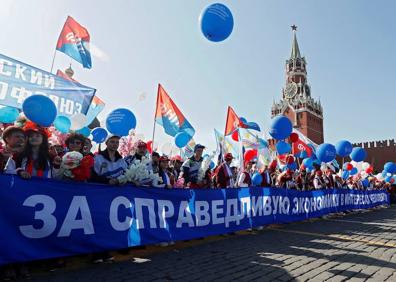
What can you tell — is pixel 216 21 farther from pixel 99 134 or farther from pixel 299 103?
pixel 299 103

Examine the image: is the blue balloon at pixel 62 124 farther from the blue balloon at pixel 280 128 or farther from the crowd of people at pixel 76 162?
the blue balloon at pixel 280 128

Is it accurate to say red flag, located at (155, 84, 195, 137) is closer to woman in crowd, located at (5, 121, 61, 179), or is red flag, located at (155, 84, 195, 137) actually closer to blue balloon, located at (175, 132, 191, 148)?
blue balloon, located at (175, 132, 191, 148)

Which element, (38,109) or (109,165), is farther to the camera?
(109,165)

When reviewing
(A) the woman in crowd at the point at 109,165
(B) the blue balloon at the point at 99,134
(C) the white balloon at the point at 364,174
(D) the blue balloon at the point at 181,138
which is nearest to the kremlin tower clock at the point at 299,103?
(C) the white balloon at the point at 364,174

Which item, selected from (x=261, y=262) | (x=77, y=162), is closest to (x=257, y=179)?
(x=261, y=262)

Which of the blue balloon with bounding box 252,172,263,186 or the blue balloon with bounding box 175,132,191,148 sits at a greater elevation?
the blue balloon with bounding box 175,132,191,148

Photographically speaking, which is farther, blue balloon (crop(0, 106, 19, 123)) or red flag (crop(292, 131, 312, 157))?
red flag (crop(292, 131, 312, 157))

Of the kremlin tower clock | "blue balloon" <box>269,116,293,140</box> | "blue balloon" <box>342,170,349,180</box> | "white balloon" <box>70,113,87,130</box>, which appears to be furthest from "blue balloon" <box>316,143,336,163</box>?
the kremlin tower clock

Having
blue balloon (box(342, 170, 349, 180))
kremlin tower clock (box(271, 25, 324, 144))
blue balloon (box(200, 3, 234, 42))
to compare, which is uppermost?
kremlin tower clock (box(271, 25, 324, 144))

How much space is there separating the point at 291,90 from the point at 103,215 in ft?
299

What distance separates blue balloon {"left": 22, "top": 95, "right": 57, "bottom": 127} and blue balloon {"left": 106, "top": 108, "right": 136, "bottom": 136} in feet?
5.03

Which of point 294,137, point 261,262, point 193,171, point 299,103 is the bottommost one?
point 261,262

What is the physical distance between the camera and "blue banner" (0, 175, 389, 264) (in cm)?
371

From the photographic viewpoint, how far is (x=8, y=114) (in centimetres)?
655
